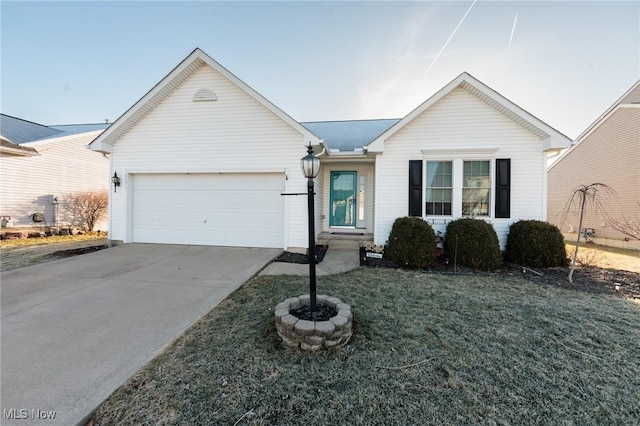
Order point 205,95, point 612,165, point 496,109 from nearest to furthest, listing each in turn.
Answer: point 496,109, point 205,95, point 612,165

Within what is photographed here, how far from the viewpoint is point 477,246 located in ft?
19.7

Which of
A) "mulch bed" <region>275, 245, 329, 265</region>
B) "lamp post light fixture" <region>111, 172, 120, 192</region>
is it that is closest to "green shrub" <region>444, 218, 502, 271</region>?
"mulch bed" <region>275, 245, 329, 265</region>

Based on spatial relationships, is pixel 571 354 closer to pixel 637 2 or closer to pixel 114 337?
pixel 114 337

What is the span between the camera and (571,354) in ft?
8.82

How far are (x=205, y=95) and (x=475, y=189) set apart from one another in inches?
331

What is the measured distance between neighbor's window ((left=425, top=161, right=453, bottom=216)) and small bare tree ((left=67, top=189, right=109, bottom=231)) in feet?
46.4

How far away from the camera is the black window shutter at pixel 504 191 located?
22.9ft

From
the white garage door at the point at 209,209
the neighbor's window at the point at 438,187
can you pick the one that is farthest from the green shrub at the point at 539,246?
the white garage door at the point at 209,209

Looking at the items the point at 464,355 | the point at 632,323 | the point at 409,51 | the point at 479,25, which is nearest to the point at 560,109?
the point at 479,25

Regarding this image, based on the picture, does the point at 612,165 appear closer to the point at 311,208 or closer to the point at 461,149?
the point at 461,149

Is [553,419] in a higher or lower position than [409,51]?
lower

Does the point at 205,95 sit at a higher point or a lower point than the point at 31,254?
higher

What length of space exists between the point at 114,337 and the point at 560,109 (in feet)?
48.5

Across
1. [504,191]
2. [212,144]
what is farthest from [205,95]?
[504,191]
